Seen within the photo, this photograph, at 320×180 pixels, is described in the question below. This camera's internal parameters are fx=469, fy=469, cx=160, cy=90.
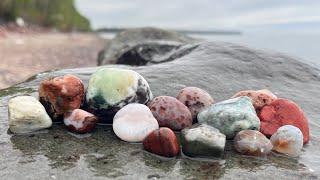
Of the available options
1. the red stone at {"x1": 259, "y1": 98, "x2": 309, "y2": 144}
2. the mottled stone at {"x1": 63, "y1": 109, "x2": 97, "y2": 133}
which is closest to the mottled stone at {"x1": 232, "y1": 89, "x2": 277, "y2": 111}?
the red stone at {"x1": 259, "y1": 98, "x2": 309, "y2": 144}

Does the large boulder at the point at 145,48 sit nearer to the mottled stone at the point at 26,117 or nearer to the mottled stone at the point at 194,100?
the mottled stone at the point at 194,100

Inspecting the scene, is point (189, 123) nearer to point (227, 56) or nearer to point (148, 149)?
point (148, 149)

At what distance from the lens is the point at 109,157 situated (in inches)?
114

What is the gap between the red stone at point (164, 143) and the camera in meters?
2.91

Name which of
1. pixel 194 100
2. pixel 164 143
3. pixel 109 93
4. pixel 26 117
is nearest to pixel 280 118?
pixel 194 100

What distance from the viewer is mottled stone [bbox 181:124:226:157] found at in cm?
293

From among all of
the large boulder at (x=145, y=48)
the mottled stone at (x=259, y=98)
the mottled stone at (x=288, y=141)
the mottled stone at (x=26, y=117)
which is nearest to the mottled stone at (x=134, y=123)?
the mottled stone at (x=26, y=117)

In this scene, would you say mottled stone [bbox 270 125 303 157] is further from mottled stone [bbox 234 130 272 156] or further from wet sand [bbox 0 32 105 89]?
wet sand [bbox 0 32 105 89]

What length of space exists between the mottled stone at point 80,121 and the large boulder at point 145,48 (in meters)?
3.56

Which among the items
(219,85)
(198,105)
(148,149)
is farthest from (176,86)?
(148,149)

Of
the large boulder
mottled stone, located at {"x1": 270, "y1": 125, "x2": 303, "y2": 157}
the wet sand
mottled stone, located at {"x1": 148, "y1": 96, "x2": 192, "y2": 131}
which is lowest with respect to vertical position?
the wet sand

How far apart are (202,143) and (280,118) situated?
0.82 metres

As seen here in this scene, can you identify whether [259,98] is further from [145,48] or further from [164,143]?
[145,48]

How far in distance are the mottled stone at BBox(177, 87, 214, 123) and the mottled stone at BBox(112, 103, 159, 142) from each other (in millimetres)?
451
